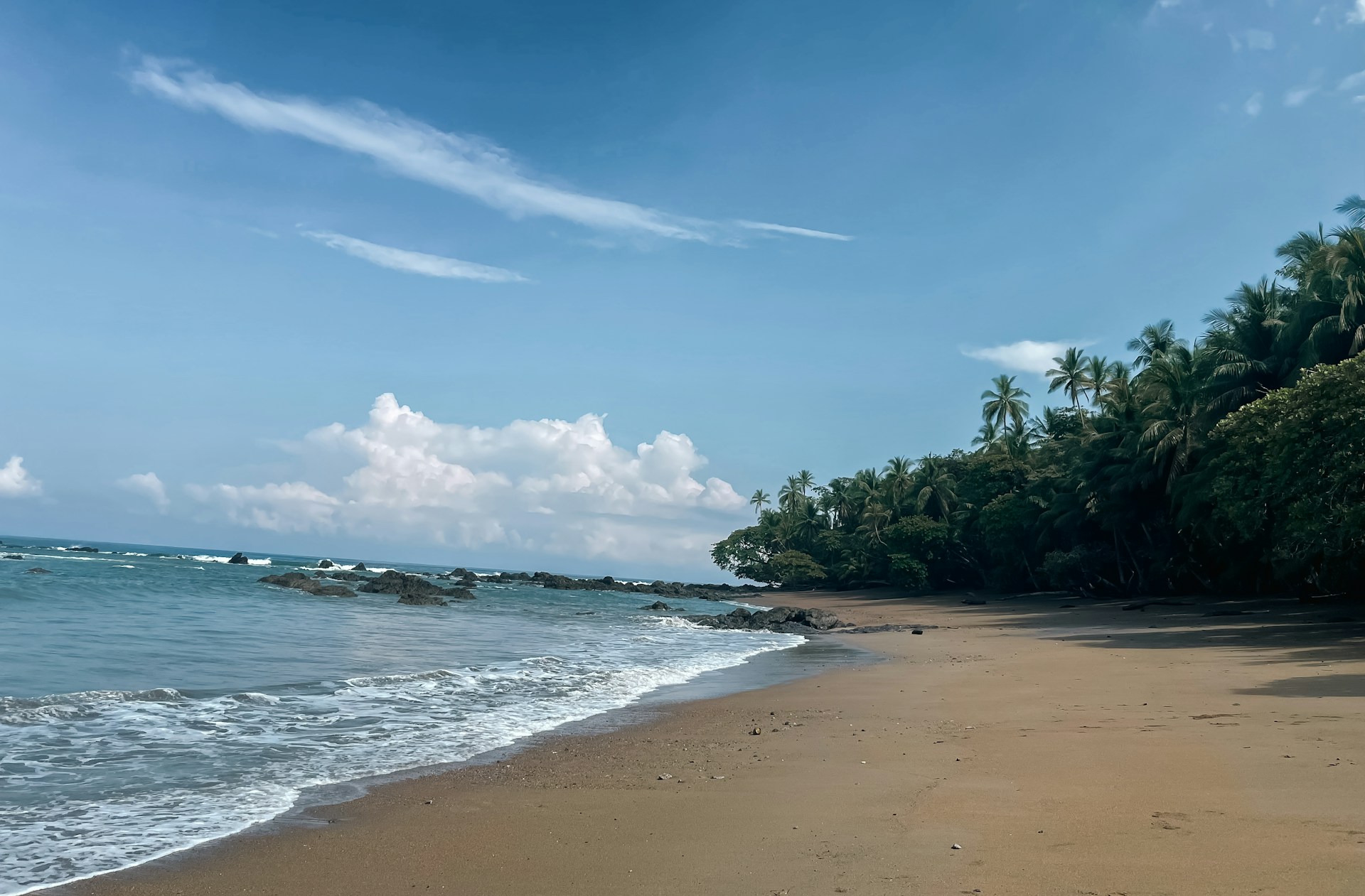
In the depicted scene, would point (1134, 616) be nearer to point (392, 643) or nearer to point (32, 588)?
point (392, 643)

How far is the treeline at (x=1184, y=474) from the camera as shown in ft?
63.1

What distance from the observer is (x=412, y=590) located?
50469 millimetres

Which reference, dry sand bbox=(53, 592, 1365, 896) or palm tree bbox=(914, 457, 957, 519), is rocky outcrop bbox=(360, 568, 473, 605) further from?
dry sand bbox=(53, 592, 1365, 896)

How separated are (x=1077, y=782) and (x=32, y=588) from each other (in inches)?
1675

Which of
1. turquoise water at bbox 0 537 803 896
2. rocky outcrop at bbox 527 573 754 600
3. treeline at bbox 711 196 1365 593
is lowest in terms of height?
rocky outcrop at bbox 527 573 754 600

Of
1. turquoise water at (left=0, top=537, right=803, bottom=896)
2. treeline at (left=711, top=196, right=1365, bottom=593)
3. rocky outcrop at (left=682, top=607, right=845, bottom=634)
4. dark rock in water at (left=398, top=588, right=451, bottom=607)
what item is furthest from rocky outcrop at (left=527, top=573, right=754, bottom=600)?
turquoise water at (left=0, top=537, right=803, bottom=896)

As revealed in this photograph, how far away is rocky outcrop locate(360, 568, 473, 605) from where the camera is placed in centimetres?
4672

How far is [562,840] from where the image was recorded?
5887mm

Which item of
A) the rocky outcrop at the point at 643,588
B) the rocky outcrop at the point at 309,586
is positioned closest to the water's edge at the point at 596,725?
the rocky outcrop at the point at 309,586

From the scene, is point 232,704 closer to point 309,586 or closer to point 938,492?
point 309,586

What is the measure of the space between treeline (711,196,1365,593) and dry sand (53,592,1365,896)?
30.4 ft

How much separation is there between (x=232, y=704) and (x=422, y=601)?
36.0 metres

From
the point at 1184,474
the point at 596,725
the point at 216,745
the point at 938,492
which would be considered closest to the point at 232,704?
the point at 216,745

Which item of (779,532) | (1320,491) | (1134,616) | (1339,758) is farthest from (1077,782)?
(779,532)
